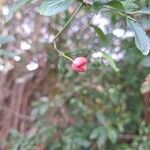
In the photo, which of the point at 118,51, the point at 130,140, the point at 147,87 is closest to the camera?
the point at 147,87

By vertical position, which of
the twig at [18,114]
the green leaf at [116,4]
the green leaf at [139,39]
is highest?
the green leaf at [116,4]

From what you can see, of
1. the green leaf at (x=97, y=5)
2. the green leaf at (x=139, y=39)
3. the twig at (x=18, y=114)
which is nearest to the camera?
the green leaf at (x=97, y=5)

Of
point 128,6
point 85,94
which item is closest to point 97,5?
point 128,6

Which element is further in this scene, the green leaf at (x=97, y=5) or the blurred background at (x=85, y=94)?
the blurred background at (x=85, y=94)

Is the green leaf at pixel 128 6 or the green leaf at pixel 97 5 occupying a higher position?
the green leaf at pixel 97 5

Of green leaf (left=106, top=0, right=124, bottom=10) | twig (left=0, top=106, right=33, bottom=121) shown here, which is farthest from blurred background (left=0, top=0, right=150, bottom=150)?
green leaf (left=106, top=0, right=124, bottom=10)

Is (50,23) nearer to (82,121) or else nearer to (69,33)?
(69,33)

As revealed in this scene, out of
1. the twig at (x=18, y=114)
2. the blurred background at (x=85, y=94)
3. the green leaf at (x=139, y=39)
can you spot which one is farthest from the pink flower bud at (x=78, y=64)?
the twig at (x=18, y=114)

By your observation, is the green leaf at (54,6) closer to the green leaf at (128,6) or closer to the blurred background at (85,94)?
the green leaf at (128,6)

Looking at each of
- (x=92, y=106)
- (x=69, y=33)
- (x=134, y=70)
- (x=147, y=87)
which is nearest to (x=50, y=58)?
(x=69, y=33)
